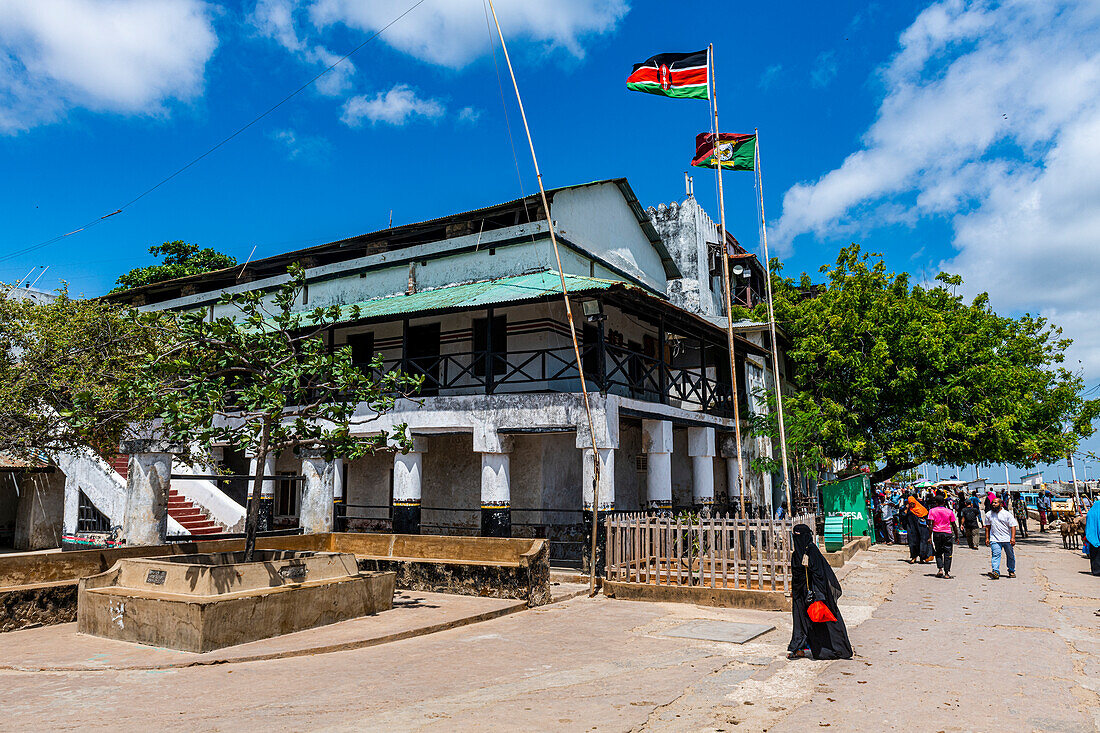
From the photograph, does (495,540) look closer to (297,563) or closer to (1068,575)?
(297,563)

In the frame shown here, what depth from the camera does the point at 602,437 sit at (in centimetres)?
1423

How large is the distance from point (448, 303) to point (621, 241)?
812 centimetres

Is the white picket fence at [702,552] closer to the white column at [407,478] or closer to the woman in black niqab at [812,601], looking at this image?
the woman in black niqab at [812,601]

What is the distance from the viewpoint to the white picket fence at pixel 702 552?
37.9 feet

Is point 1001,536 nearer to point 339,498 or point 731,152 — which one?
point 731,152

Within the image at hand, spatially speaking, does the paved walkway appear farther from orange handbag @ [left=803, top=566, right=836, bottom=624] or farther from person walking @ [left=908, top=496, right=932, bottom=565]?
person walking @ [left=908, top=496, right=932, bottom=565]

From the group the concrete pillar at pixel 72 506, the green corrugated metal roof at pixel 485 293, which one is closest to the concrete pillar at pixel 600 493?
the green corrugated metal roof at pixel 485 293

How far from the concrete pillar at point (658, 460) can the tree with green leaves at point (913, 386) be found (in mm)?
6179

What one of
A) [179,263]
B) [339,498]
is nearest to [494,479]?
[339,498]

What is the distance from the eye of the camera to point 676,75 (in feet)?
50.3

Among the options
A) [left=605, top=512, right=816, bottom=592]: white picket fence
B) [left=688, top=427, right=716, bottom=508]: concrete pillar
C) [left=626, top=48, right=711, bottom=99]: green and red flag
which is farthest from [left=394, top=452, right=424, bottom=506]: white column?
[left=626, top=48, right=711, bottom=99]: green and red flag

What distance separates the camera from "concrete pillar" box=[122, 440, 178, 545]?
1254cm

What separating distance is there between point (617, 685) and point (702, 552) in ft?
17.0

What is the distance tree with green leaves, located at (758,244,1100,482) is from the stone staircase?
15801 mm
